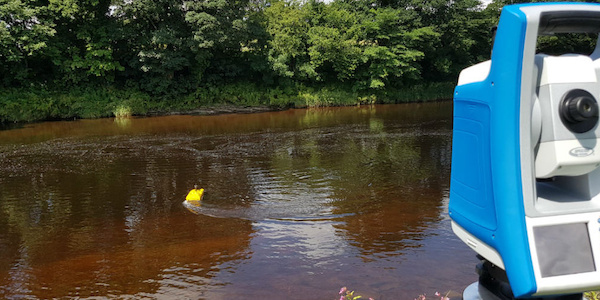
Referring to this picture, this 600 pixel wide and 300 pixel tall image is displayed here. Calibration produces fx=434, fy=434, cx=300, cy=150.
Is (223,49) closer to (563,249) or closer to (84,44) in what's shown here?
(84,44)

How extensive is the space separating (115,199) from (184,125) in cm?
1402

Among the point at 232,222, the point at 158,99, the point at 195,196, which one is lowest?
the point at 232,222

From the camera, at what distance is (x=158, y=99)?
29125mm

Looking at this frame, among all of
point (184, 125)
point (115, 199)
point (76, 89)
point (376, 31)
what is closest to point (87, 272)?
point (115, 199)

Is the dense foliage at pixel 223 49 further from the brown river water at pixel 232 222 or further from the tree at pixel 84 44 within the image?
the brown river water at pixel 232 222

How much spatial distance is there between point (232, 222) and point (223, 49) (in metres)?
25.5

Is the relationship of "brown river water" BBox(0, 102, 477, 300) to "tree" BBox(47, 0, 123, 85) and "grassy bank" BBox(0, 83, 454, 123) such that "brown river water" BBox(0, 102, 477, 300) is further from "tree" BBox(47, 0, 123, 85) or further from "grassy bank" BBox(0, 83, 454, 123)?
"tree" BBox(47, 0, 123, 85)

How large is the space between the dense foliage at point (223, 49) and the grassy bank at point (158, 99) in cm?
9

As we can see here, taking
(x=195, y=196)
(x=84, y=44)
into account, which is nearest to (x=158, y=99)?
(x=84, y=44)

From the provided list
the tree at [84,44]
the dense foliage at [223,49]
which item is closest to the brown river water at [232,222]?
the dense foliage at [223,49]

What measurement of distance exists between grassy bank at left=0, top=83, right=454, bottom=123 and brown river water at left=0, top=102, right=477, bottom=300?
1071 cm

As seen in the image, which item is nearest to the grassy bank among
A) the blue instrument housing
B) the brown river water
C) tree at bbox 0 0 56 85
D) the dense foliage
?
the dense foliage

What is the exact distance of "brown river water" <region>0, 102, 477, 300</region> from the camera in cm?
512

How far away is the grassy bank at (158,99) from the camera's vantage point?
25047 millimetres
